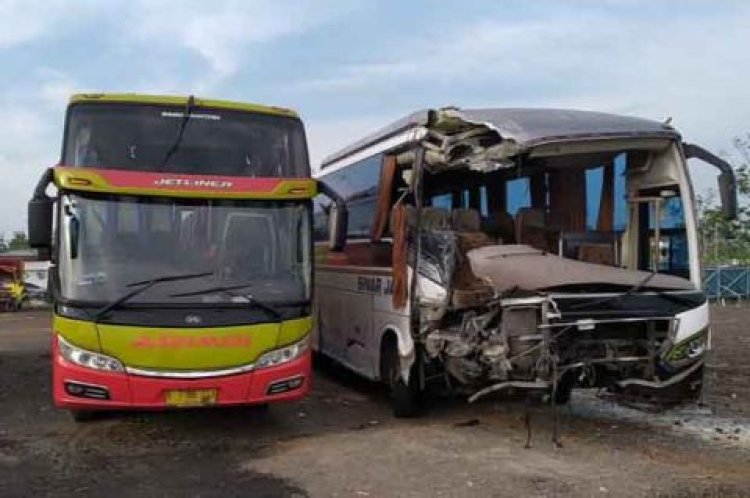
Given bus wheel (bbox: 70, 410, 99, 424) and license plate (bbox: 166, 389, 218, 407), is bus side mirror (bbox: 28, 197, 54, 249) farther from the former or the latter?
bus wheel (bbox: 70, 410, 99, 424)

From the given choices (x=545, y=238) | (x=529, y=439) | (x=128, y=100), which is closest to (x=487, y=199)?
(x=545, y=238)

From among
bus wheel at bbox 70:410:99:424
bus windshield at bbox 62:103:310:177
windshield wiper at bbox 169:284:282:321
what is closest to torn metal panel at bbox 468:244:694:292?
windshield wiper at bbox 169:284:282:321

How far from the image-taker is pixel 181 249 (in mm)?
9000

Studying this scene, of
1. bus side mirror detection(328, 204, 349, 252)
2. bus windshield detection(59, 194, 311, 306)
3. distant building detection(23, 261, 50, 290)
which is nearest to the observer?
bus windshield detection(59, 194, 311, 306)

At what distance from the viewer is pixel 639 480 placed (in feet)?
24.9

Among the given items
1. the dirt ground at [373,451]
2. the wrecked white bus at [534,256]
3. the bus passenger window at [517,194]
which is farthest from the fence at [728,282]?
the bus passenger window at [517,194]

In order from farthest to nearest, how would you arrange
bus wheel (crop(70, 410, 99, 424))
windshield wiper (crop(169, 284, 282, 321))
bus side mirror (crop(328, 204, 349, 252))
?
1. bus wheel (crop(70, 410, 99, 424))
2. bus side mirror (crop(328, 204, 349, 252))
3. windshield wiper (crop(169, 284, 282, 321))

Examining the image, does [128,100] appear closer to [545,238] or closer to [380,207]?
[380,207]

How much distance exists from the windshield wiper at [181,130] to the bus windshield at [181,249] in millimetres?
489

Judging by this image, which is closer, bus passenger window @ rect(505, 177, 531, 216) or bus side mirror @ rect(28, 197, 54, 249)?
bus side mirror @ rect(28, 197, 54, 249)

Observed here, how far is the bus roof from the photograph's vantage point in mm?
9375

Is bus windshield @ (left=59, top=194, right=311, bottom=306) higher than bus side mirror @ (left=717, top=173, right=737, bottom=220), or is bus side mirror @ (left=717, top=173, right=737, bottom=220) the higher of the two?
bus side mirror @ (left=717, top=173, right=737, bottom=220)

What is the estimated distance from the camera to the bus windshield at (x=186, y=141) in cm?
920

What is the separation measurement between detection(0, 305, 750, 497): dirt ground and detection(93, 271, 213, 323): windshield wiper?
1.33m
